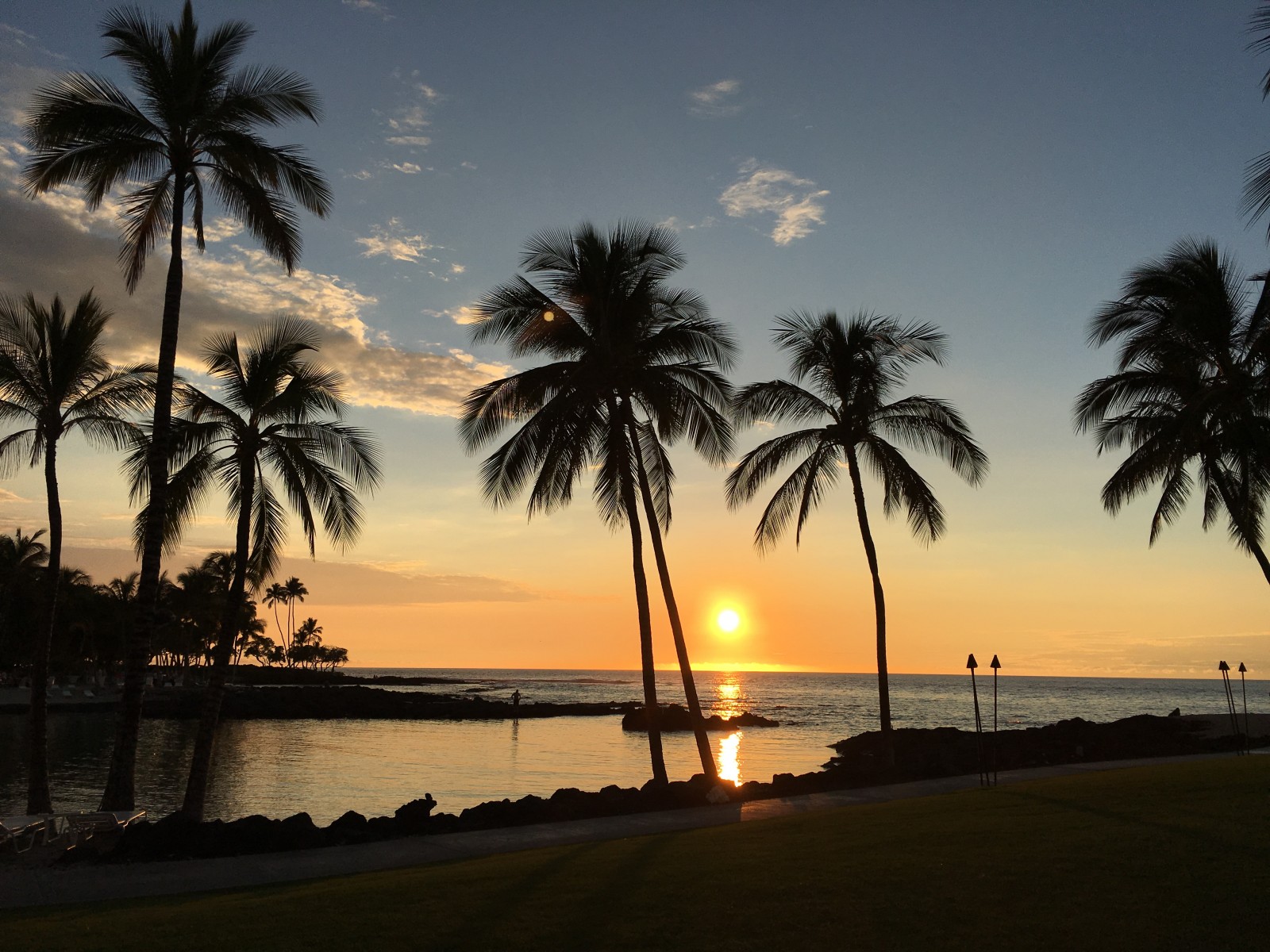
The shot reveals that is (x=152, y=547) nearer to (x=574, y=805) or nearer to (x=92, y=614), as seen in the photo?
(x=574, y=805)

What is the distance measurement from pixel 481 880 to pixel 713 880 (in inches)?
93.2

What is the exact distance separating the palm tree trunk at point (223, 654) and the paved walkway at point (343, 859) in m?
4.23

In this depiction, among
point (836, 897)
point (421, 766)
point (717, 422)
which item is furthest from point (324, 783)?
point (836, 897)

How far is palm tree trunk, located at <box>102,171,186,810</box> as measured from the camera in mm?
14398

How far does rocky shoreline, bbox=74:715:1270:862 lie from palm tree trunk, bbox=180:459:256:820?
7.78 feet

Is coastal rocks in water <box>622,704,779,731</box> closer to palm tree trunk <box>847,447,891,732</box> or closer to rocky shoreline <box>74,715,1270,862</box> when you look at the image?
rocky shoreline <box>74,715,1270,862</box>

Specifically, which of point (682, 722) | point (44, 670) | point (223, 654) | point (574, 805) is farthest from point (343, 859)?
point (682, 722)

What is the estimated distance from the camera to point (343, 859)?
1173 centimetres

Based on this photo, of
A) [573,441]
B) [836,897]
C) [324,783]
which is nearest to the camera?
[836,897]

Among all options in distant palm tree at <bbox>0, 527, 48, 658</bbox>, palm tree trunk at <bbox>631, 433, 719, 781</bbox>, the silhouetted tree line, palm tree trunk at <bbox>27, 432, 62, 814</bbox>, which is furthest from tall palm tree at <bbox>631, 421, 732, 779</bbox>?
distant palm tree at <bbox>0, 527, 48, 658</bbox>

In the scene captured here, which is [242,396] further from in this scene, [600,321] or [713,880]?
[713,880]

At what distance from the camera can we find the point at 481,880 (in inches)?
349

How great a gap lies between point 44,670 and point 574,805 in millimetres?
10281

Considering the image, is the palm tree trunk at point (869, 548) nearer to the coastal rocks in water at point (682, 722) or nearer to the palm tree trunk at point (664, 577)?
the palm tree trunk at point (664, 577)
